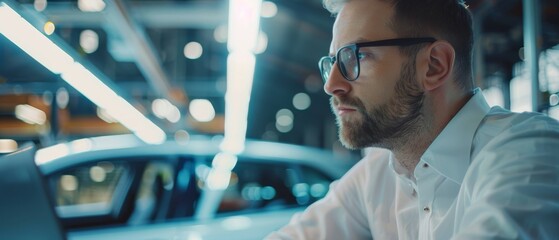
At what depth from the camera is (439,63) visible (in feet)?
4.75

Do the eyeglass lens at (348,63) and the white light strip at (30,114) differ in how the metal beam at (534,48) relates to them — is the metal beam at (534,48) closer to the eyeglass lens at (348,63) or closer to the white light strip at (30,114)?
the eyeglass lens at (348,63)

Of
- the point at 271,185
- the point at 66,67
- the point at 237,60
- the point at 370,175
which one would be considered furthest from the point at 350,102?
the point at 237,60

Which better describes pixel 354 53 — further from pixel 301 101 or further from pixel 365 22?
pixel 301 101

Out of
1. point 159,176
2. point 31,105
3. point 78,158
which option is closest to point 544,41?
point 159,176

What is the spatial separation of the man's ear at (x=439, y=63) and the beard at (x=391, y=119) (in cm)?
4

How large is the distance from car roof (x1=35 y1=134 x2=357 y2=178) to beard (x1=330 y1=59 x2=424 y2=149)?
8.24ft

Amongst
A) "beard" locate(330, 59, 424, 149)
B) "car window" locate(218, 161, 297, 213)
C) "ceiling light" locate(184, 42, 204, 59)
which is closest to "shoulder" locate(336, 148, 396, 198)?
"beard" locate(330, 59, 424, 149)

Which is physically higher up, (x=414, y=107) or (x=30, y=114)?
(x=414, y=107)

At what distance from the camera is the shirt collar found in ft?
4.42

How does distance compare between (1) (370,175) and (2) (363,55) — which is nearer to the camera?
(2) (363,55)

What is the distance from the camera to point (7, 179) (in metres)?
1.09

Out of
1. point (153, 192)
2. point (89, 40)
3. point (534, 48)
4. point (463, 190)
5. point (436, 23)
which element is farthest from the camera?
point (89, 40)

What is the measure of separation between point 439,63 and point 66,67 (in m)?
2.87

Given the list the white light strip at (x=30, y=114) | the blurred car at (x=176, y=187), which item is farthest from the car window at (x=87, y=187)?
the white light strip at (x=30, y=114)
